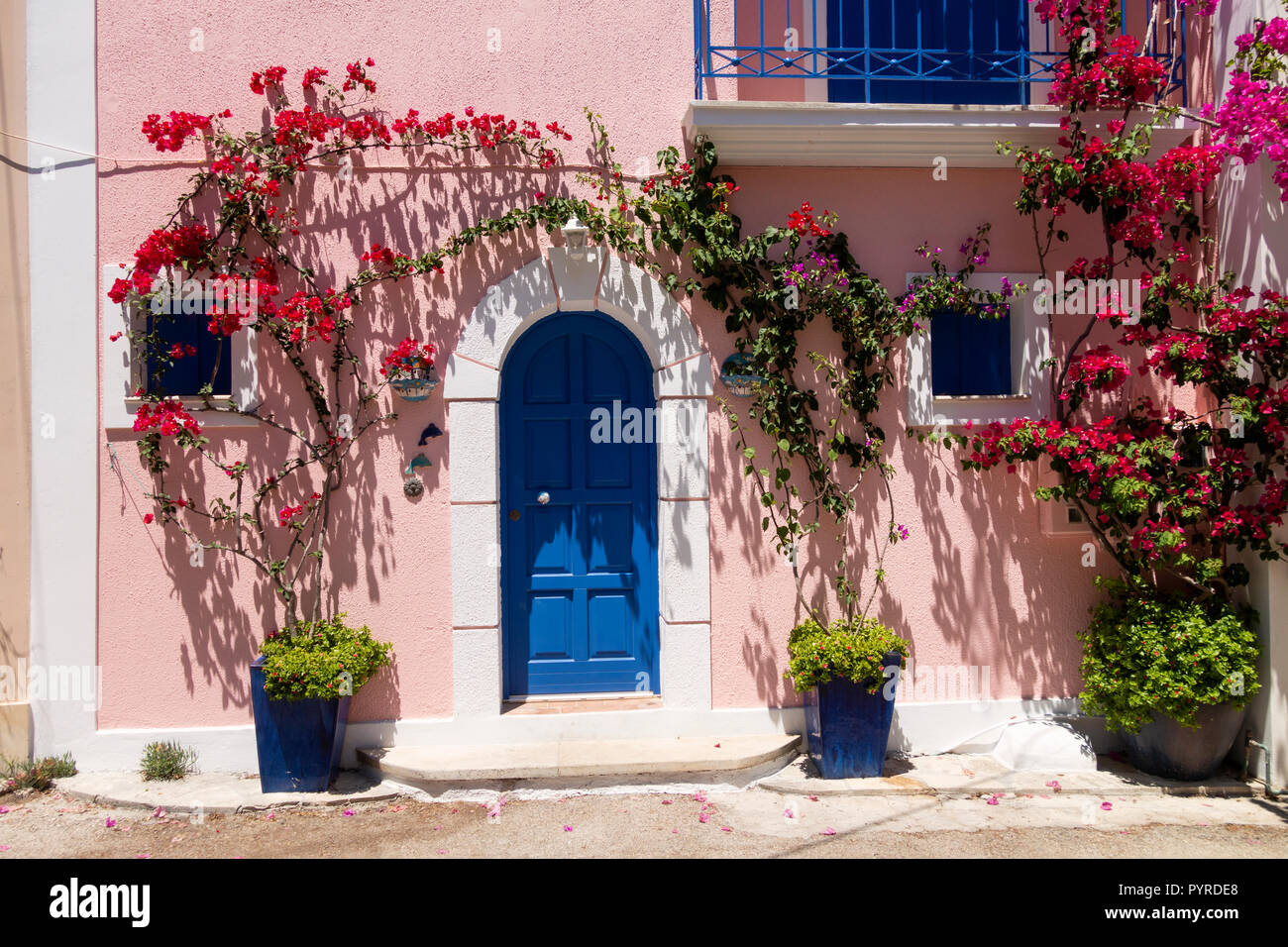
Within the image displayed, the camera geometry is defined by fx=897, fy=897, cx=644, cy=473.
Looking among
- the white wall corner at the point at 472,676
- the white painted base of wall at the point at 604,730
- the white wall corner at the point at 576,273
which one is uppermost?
the white wall corner at the point at 576,273

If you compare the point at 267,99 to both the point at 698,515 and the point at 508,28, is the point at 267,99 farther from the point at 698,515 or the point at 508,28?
the point at 698,515

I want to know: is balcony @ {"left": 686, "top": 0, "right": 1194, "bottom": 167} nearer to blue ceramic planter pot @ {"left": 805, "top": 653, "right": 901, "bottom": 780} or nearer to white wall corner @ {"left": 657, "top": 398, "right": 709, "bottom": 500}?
white wall corner @ {"left": 657, "top": 398, "right": 709, "bottom": 500}

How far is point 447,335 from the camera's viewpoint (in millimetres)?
5141

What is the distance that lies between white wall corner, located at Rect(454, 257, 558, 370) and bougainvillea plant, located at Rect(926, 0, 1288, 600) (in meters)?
2.54

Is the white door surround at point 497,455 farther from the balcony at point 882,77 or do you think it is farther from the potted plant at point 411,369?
the balcony at point 882,77

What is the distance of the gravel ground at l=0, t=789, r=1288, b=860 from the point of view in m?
4.16

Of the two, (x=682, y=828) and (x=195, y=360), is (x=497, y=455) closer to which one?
(x=195, y=360)

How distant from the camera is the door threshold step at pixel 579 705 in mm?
5199

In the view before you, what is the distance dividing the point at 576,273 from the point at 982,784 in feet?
11.9

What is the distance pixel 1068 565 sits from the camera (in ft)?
17.7

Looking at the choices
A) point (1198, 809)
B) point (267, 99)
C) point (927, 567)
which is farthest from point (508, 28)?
point (1198, 809)

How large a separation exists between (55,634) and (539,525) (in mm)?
2688

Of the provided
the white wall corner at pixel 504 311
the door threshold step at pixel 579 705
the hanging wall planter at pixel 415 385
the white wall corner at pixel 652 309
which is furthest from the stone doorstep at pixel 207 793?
the white wall corner at pixel 652 309

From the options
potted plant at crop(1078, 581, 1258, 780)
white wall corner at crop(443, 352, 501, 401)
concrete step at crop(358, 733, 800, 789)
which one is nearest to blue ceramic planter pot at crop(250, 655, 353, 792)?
concrete step at crop(358, 733, 800, 789)
